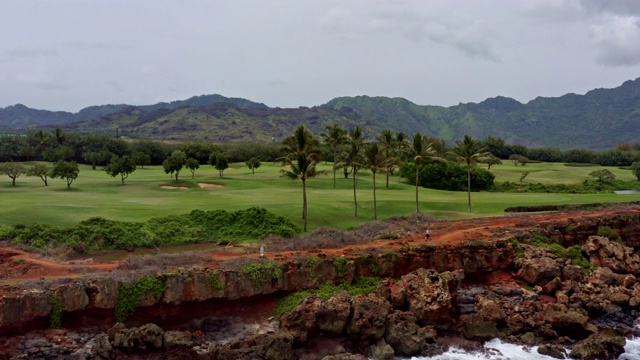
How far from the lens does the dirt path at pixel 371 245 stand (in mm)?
26812

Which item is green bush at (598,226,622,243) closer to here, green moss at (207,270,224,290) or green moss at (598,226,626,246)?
green moss at (598,226,626,246)

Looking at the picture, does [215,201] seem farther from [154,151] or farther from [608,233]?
[154,151]

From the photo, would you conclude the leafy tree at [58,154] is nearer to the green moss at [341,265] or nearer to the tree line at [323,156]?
the tree line at [323,156]

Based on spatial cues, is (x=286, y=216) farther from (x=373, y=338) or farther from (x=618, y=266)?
(x=618, y=266)

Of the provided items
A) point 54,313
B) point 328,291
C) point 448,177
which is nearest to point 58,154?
point 448,177

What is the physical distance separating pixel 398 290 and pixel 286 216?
20076 mm

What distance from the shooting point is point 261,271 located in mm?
26719

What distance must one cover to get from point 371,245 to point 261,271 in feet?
31.8

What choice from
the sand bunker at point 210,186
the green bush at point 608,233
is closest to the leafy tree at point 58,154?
the sand bunker at point 210,186

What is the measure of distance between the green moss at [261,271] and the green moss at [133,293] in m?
4.39

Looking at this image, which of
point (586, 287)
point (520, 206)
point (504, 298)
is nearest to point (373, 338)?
point (504, 298)

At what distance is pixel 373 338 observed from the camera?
2438cm

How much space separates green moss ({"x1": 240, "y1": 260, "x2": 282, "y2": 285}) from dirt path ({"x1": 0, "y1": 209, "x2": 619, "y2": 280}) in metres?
1.54

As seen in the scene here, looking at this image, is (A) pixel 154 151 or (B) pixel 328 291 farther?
(A) pixel 154 151
